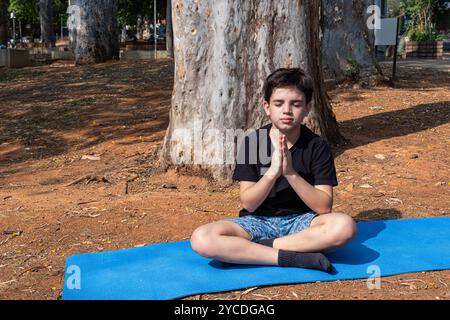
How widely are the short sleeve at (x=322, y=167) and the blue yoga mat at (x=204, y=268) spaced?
1.67ft

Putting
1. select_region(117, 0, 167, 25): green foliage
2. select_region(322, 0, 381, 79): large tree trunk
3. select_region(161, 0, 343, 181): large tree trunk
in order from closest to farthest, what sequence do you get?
1. select_region(161, 0, 343, 181): large tree trunk
2. select_region(322, 0, 381, 79): large tree trunk
3. select_region(117, 0, 167, 25): green foliage

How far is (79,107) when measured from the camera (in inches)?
435

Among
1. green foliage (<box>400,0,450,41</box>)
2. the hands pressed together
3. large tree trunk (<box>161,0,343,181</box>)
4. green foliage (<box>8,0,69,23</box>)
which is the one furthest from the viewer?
green foliage (<box>8,0,69,23</box>)

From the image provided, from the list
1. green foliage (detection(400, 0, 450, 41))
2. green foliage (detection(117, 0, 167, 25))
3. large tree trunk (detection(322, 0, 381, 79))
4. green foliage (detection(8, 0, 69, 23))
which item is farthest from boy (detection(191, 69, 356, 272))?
green foliage (detection(8, 0, 69, 23))

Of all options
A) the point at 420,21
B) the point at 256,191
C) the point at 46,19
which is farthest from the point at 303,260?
the point at 46,19

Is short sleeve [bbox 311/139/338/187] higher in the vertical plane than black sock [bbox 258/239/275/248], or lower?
higher

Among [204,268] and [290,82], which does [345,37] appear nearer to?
[290,82]

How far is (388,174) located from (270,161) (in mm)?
2573

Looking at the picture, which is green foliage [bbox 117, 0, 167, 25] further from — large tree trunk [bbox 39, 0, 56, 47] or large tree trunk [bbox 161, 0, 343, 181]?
Answer: large tree trunk [bbox 161, 0, 343, 181]

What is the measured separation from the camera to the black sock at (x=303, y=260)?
3781 mm

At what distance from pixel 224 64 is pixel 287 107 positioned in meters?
2.22

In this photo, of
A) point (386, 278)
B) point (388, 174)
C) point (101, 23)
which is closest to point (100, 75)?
point (101, 23)

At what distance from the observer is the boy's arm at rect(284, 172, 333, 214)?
148 inches

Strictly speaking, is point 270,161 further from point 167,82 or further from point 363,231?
point 167,82
